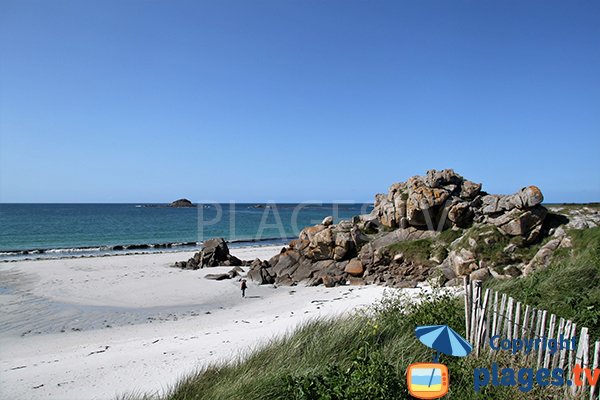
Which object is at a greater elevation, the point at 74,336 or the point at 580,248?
the point at 580,248

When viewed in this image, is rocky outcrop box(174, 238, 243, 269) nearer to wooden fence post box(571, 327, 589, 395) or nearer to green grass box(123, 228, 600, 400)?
green grass box(123, 228, 600, 400)

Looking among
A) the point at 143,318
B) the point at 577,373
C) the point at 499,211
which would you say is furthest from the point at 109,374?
the point at 499,211

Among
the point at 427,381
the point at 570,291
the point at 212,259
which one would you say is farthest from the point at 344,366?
the point at 212,259

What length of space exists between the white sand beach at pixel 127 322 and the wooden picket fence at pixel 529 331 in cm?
500

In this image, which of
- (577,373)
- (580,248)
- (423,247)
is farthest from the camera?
(423,247)

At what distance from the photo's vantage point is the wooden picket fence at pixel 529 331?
5.62 m

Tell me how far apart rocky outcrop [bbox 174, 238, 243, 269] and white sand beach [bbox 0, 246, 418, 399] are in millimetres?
1698

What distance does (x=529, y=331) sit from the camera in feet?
21.6

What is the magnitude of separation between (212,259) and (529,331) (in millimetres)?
26353

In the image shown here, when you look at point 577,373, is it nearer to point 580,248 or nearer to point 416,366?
point 416,366

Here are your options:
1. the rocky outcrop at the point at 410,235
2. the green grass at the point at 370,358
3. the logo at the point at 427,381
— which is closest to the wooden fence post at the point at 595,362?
the green grass at the point at 370,358

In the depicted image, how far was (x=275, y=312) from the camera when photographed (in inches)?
662

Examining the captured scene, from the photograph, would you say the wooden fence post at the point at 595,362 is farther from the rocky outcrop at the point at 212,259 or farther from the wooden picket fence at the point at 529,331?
the rocky outcrop at the point at 212,259

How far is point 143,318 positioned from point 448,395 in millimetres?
14489
